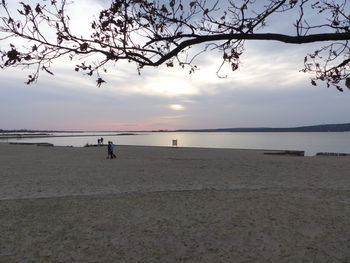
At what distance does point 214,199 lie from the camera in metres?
9.30

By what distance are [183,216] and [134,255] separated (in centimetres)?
240

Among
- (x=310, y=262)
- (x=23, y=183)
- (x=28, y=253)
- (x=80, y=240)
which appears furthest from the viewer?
(x=23, y=183)

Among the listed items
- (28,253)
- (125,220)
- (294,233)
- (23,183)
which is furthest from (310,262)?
(23,183)

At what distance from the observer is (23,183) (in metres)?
12.5

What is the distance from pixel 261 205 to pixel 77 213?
4.95m

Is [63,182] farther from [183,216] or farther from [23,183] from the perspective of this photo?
[183,216]

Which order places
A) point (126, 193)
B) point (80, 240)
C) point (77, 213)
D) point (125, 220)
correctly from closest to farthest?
1. point (80, 240)
2. point (125, 220)
3. point (77, 213)
4. point (126, 193)

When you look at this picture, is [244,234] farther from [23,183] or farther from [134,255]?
[23,183]

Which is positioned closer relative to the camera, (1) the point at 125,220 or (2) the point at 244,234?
(2) the point at 244,234

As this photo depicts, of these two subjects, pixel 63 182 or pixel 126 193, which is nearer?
pixel 126 193

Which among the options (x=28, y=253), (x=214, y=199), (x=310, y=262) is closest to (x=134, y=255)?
(x=28, y=253)

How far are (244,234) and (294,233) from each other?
106 cm

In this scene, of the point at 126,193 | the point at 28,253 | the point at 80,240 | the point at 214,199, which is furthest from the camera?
the point at 126,193

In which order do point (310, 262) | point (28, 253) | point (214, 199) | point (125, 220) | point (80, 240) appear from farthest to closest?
1. point (214, 199)
2. point (125, 220)
3. point (80, 240)
4. point (28, 253)
5. point (310, 262)
